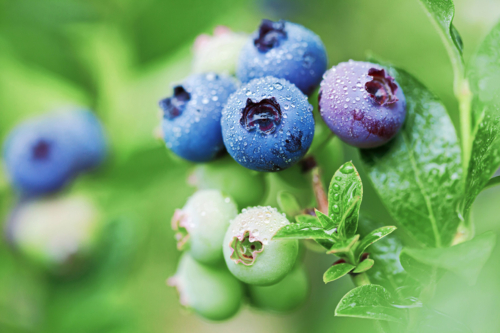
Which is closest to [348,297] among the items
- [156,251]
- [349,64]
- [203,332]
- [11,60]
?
[349,64]

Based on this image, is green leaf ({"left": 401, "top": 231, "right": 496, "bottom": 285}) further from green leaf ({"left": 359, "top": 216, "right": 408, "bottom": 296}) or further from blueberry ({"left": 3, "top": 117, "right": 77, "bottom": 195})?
blueberry ({"left": 3, "top": 117, "right": 77, "bottom": 195})

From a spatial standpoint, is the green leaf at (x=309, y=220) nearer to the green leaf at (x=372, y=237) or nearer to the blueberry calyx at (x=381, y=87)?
the green leaf at (x=372, y=237)

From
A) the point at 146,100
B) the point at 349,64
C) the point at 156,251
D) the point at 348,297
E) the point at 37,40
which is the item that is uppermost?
the point at 37,40

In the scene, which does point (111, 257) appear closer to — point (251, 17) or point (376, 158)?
point (376, 158)

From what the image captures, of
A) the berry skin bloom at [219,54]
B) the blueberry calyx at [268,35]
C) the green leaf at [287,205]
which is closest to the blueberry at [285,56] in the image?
the blueberry calyx at [268,35]

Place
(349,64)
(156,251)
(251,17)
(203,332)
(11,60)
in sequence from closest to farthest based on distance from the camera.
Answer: (349,64)
(11,60)
(156,251)
(251,17)
(203,332)
